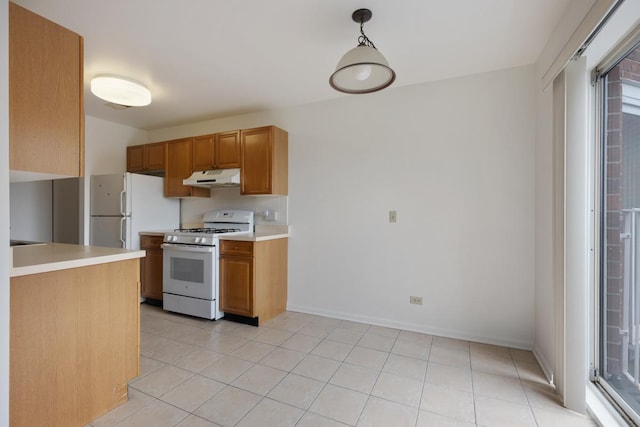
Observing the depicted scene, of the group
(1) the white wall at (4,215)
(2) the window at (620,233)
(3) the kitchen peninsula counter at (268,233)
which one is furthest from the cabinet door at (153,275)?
(2) the window at (620,233)

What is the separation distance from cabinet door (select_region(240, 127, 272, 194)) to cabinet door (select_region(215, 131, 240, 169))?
82 millimetres

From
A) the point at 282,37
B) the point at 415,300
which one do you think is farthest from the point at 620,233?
the point at 282,37

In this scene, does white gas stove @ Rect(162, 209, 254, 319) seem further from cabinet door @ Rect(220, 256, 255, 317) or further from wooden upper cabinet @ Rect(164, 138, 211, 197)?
wooden upper cabinet @ Rect(164, 138, 211, 197)

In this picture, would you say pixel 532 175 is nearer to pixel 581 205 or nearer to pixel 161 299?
pixel 581 205

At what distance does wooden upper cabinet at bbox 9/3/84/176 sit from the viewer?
1289 millimetres

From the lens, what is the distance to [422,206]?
284 cm

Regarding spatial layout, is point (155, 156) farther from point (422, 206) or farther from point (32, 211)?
point (422, 206)

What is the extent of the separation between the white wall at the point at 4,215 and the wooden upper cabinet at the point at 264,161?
7.22 ft

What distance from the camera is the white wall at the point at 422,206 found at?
2.52 m

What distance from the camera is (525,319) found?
249 cm

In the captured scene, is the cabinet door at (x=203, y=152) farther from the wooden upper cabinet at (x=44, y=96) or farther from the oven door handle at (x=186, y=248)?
the wooden upper cabinet at (x=44, y=96)

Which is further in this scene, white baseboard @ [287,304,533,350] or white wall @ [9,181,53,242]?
white wall @ [9,181,53,242]

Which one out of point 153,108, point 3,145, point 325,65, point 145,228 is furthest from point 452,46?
point 145,228

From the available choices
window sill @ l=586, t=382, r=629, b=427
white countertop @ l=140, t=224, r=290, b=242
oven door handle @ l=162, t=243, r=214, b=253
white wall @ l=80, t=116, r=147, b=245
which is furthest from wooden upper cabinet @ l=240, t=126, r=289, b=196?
window sill @ l=586, t=382, r=629, b=427
